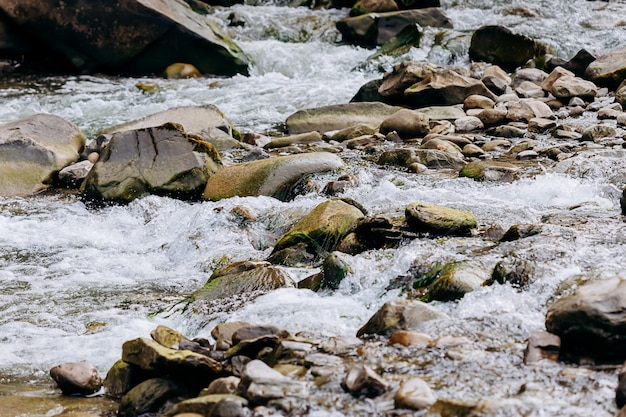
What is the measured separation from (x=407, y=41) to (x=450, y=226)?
10282mm

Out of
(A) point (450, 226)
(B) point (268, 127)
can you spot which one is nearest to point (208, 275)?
(A) point (450, 226)

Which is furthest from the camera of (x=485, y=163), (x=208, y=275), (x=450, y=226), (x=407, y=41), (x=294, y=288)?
(x=407, y=41)

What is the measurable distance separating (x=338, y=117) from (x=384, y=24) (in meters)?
6.32

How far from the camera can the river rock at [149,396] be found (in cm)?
337

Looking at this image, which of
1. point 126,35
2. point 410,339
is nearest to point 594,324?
point 410,339

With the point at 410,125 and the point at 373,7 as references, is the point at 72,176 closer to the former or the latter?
the point at 410,125

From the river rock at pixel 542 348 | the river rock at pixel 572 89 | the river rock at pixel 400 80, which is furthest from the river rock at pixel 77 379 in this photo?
the river rock at pixel 572 89

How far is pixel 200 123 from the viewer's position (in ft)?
30.7

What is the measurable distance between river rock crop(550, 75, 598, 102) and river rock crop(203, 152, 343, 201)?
15.0 ft

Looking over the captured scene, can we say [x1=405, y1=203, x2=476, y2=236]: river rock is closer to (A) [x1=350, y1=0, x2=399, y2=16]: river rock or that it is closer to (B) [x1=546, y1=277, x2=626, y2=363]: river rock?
(B) [x1=546, y1=277, x2=626, y2=363]: river rock

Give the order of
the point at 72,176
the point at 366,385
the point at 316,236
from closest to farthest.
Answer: the point at 366,385 → the point at 316,236 → the point at 72,176

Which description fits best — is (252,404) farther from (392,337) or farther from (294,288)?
(294,288)

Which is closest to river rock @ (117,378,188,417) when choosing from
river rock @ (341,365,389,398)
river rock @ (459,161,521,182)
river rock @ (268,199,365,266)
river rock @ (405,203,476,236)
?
river rock @ (341,365,389,398)

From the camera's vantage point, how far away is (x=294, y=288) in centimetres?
Answer: 478
